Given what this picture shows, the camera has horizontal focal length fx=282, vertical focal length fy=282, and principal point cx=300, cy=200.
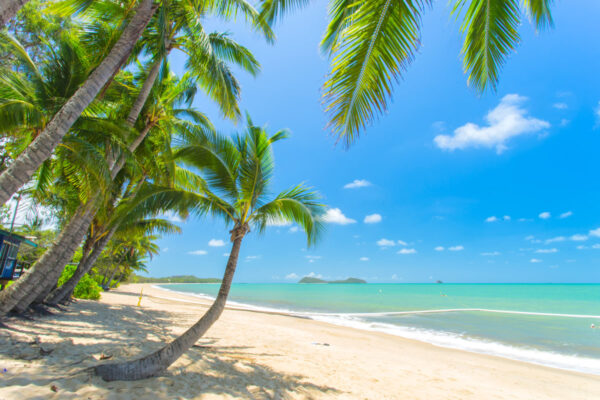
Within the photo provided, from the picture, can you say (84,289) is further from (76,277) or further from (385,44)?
(385,44)

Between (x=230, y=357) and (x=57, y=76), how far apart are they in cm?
663

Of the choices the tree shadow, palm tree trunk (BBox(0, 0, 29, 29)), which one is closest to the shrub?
the tree shadow

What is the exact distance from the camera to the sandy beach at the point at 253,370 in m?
3.19

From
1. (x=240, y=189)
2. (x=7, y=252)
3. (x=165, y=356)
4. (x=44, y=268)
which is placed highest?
(x=240, y=189)

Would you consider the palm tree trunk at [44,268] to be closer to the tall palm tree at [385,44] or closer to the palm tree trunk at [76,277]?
the palm tree trunk at [76,277]

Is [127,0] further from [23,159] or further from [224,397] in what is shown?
[224,397]

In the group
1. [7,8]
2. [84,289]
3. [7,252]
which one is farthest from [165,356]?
[7,252]

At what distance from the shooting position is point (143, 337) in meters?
6.22

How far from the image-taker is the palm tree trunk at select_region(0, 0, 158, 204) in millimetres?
3629

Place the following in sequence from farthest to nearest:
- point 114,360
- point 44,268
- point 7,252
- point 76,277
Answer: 1. point 7,252
2. point 76,277
3. point 44,268
4. point 114,360

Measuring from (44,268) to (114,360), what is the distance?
9.77 feet

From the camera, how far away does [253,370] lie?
4754 millimetres

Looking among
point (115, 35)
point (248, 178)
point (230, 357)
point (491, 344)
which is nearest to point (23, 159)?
point (248, 178)

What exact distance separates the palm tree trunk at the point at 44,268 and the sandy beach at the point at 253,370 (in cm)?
44
